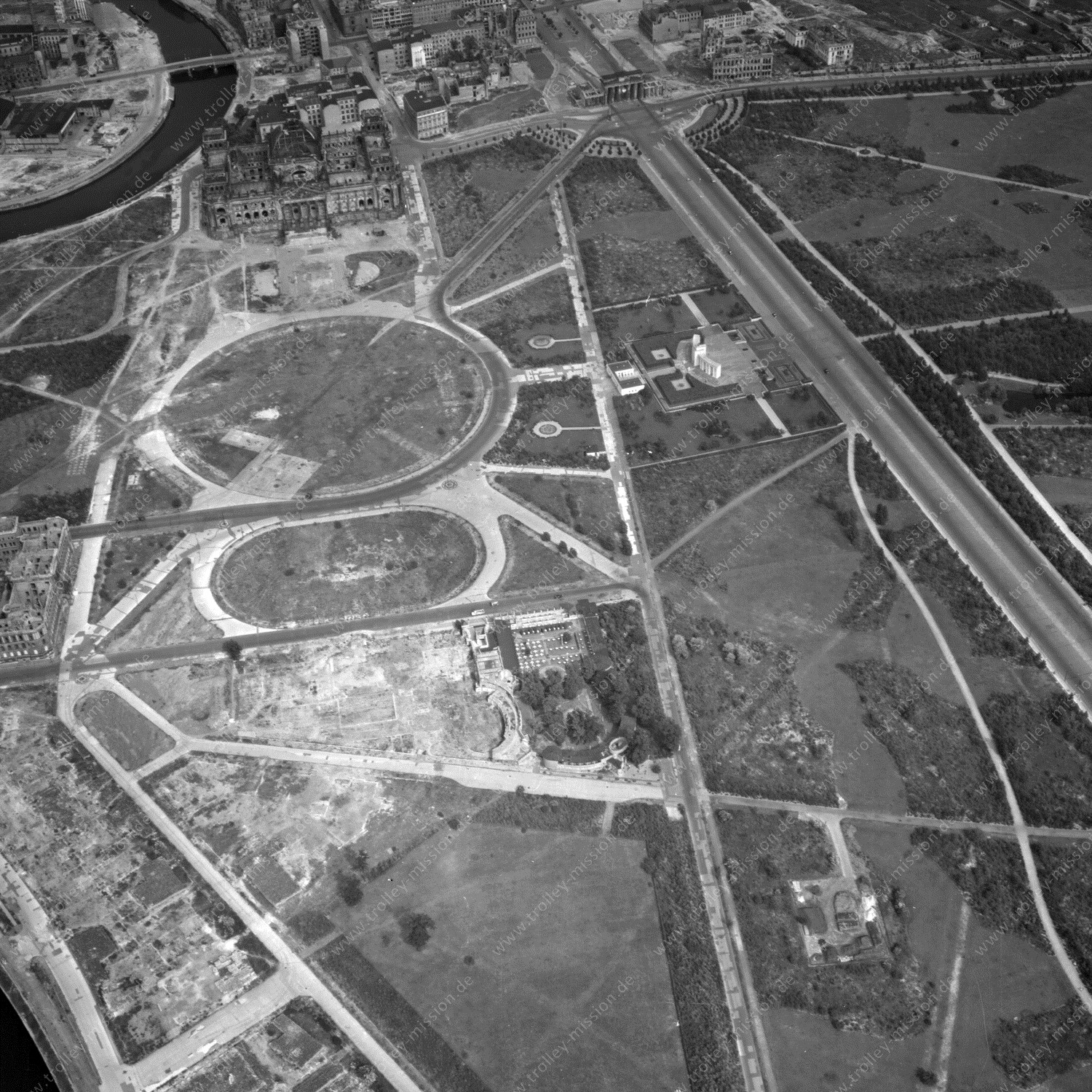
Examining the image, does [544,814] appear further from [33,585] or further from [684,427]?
[684,427]

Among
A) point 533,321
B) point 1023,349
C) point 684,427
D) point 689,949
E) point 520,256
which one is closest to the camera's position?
point 689,949

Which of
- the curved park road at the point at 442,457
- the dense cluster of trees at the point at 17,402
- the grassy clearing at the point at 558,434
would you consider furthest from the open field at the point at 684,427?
the dense cluster of trees at the point at 17,402

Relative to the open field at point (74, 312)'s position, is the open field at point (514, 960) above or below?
below

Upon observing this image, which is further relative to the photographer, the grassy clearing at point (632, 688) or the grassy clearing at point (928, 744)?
the grassy clearing at point (632, 688)

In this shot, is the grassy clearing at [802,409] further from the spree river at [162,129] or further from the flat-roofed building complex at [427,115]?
the spree river at [162,129]

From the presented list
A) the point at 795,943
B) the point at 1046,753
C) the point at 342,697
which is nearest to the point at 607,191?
the point at 342,697

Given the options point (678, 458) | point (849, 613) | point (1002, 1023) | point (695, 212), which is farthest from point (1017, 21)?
point (1002, 1023)

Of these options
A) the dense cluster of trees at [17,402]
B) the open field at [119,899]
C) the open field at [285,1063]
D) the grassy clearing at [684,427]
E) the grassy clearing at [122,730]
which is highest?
the dense cluster of trees at [17,402]

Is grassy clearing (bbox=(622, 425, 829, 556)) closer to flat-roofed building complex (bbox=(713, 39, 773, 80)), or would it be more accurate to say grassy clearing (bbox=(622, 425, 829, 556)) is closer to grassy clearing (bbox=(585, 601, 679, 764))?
grassy clearing (bbox=(585, 601, 679, 764))
